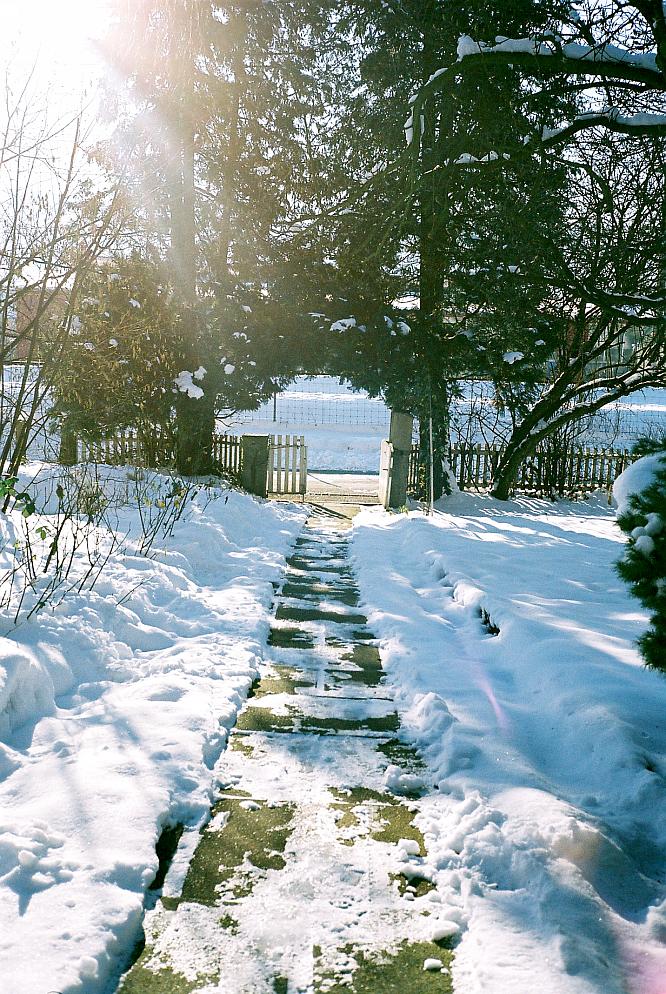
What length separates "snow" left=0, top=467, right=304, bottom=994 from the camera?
233cm

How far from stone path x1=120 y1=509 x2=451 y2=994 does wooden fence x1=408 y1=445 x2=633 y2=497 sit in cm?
1421

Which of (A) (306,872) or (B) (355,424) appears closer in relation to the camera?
(A) (306,872)

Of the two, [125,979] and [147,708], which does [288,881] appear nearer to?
[125,979]

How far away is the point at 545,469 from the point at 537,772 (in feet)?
52.1

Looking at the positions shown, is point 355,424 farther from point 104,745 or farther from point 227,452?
point 104,745

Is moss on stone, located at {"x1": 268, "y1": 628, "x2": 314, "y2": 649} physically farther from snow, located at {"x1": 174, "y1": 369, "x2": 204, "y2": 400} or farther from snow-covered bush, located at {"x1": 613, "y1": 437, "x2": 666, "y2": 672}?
snow, located at {"x1": 174, "y1": 369, "x2": 204, "y2": 400}

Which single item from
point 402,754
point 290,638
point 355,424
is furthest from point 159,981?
point 355,424

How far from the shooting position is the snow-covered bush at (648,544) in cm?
317

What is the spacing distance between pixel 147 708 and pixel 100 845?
50.0 inches

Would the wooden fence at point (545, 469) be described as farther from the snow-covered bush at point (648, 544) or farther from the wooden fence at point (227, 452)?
the snow-covered bush at point (648, 544)

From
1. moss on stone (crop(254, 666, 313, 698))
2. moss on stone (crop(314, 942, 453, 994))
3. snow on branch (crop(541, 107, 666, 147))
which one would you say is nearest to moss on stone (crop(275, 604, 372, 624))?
moss on stone (crop(254, 666, 313, 698))

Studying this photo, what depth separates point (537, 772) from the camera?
359 cm

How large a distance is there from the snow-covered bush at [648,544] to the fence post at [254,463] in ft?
41.0

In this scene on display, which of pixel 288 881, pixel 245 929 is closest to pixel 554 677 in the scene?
pixel 288 881
